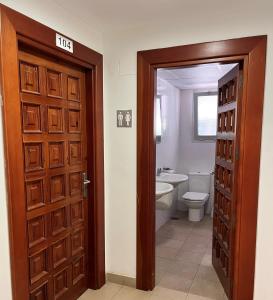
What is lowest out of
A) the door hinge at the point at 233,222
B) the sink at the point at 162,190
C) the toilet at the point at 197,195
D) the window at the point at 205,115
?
the toilet at the point at 197,195

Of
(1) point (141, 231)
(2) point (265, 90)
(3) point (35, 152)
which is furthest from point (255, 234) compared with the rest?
(3) point (35, 152)

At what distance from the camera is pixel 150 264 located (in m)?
2.24

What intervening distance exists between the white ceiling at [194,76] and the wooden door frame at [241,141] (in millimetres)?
1032

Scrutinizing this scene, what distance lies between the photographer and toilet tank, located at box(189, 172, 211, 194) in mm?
4305

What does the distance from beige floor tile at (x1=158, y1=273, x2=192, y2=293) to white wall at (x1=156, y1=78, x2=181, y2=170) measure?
1.59 meters

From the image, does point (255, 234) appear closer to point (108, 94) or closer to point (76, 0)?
point (108, 94)

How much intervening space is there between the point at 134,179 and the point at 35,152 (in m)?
0.90

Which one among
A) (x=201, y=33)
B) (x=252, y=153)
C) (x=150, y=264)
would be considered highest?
(x=201, y=33)

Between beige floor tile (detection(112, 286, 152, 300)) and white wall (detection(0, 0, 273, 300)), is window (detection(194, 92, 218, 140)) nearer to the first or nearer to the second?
white wall (detection(0, 0, 273, 300))

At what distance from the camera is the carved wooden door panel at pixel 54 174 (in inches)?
64.7

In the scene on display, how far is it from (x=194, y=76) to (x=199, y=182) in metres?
1.83

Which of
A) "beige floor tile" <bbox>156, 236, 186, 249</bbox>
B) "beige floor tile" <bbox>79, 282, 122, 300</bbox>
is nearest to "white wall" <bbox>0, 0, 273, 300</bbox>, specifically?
"beige floor tile" <bbox>79, 282, 122, 300</bbox>

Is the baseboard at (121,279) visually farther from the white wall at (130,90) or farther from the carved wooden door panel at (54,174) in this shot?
the carved wooden door panel at (54,174)

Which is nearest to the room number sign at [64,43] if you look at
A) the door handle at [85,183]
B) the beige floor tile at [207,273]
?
the door handle at [85,183]
